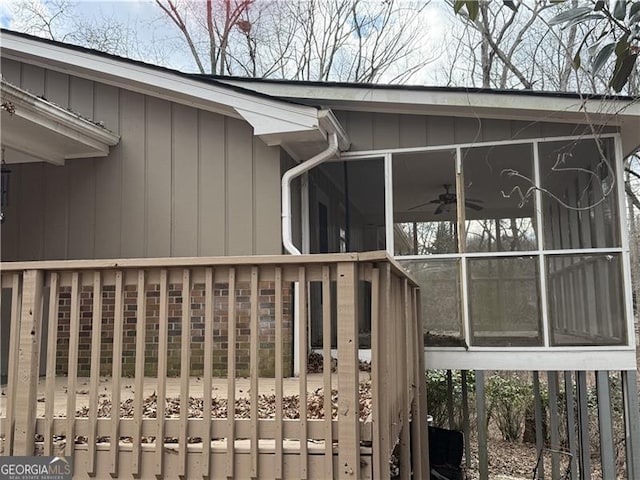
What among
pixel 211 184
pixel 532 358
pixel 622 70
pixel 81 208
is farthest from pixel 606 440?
pixel 81 208

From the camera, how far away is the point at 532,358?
516cm

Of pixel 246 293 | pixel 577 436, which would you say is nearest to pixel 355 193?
pixel 246 293

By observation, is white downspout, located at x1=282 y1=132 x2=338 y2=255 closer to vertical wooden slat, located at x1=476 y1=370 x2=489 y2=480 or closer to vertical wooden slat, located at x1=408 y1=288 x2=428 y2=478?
vertical wooden slat, located at x1=408 y1=288 x2=428 y2=478

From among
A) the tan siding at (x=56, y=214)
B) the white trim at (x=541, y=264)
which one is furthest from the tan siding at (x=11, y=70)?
the white trim at (x=541, y=264)

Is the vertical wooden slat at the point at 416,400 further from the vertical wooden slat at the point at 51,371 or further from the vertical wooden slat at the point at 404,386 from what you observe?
the vertical wooden slat at the point at 51,371

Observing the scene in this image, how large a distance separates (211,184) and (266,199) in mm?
534

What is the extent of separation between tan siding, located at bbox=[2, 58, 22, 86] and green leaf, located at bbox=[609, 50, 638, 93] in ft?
17.5

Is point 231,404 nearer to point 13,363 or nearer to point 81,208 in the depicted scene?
point 13,363

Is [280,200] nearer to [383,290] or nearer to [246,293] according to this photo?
[246,293]

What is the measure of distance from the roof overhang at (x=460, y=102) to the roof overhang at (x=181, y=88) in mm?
575

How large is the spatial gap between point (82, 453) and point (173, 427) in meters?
0.46

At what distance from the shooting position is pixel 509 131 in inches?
214

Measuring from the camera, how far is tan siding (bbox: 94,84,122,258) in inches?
211

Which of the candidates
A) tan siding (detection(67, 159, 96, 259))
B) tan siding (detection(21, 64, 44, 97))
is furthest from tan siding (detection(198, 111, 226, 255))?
tan siding (detection(21, 64, 44, 97))
